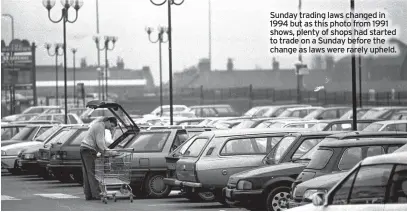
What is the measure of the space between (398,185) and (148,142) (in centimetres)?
1274

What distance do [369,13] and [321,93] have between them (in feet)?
193

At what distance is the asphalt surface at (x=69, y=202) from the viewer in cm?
1952

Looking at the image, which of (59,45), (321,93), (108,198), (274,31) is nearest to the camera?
(108,198)

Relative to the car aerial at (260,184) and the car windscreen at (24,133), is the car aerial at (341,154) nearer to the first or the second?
the car aerial at (260,184)

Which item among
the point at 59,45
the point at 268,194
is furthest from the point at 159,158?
the point at 59,45

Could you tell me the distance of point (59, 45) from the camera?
2990 inches

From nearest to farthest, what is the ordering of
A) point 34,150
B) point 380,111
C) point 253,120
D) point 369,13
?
1. point 369,13
2. point 34,150
3. point 253,120
4. point 380,111

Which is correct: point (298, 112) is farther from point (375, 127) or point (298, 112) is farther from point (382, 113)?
point (375, 127)

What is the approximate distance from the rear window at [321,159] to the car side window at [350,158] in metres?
0.21

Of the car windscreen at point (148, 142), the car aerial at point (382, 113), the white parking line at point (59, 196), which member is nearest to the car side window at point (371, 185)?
the car windscreen at point (148, 142)

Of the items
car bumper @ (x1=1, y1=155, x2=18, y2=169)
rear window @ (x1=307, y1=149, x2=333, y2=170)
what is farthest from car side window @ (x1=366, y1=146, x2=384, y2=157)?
car bumper @ (x1=1, y1=155, x2=18, y2=169)

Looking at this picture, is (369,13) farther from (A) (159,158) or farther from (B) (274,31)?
(A) (159,158)

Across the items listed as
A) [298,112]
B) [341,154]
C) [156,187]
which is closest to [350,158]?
[341,154]

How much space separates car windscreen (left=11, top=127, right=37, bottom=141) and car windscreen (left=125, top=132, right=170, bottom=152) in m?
13.4
